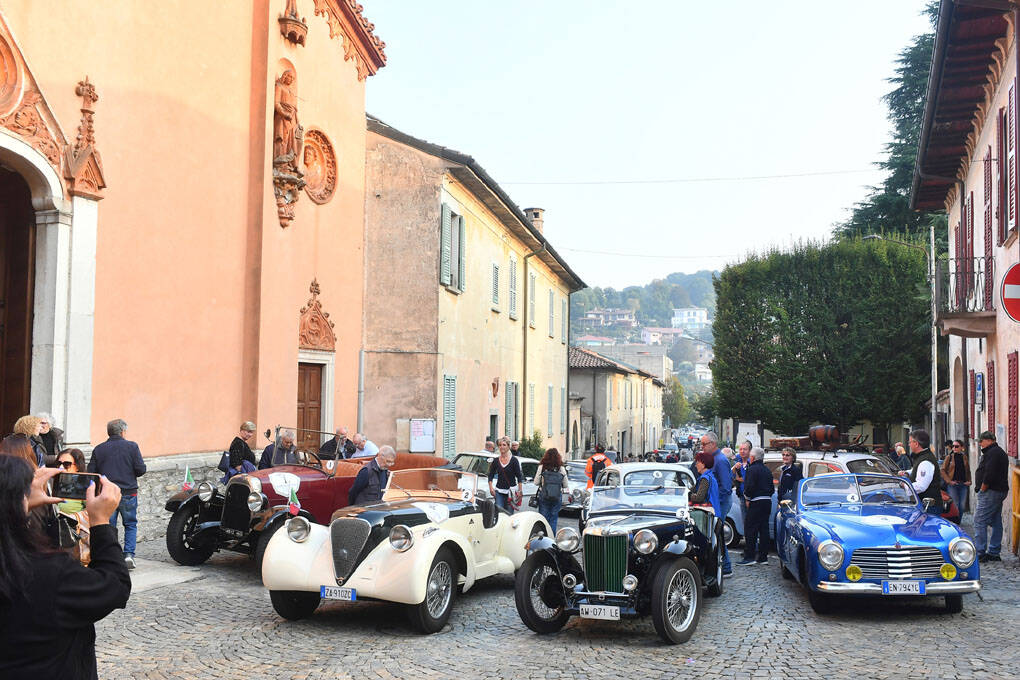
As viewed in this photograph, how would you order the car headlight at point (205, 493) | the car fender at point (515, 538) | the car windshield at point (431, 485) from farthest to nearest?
Result: the car headlight at point (205, 493) < the car fender at point (515, 538) < the car windshield at point (431, 485)

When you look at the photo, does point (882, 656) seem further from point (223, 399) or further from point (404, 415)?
point (404, 415)

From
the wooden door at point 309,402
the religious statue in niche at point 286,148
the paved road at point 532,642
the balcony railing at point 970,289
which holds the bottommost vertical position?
the paved road at point 532,642

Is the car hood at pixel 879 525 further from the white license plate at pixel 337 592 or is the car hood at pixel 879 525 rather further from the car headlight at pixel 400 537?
the white license plate at pixel 337 592

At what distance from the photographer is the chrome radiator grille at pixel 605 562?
313 inches

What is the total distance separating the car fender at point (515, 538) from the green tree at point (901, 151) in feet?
90.8

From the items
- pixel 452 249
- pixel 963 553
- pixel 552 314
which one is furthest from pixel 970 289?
pixel 552 314

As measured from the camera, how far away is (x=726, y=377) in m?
33.1

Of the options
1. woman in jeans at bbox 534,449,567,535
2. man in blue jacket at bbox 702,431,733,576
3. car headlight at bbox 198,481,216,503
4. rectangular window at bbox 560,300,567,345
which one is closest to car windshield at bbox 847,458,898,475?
man in blue jacket at bbox 702,431,733,576

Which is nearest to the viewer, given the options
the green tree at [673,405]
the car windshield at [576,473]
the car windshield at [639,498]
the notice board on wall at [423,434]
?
the car windshield at [639,498]

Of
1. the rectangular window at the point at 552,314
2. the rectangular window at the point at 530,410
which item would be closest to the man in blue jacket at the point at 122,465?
the rectangular window at the point at 530,410

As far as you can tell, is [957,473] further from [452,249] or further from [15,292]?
[15,292]

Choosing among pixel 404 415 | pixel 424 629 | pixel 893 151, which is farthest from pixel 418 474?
pixel 893 151

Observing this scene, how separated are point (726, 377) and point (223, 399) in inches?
858

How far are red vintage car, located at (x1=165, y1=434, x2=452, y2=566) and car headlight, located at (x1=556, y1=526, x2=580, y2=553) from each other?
10.5 ft
